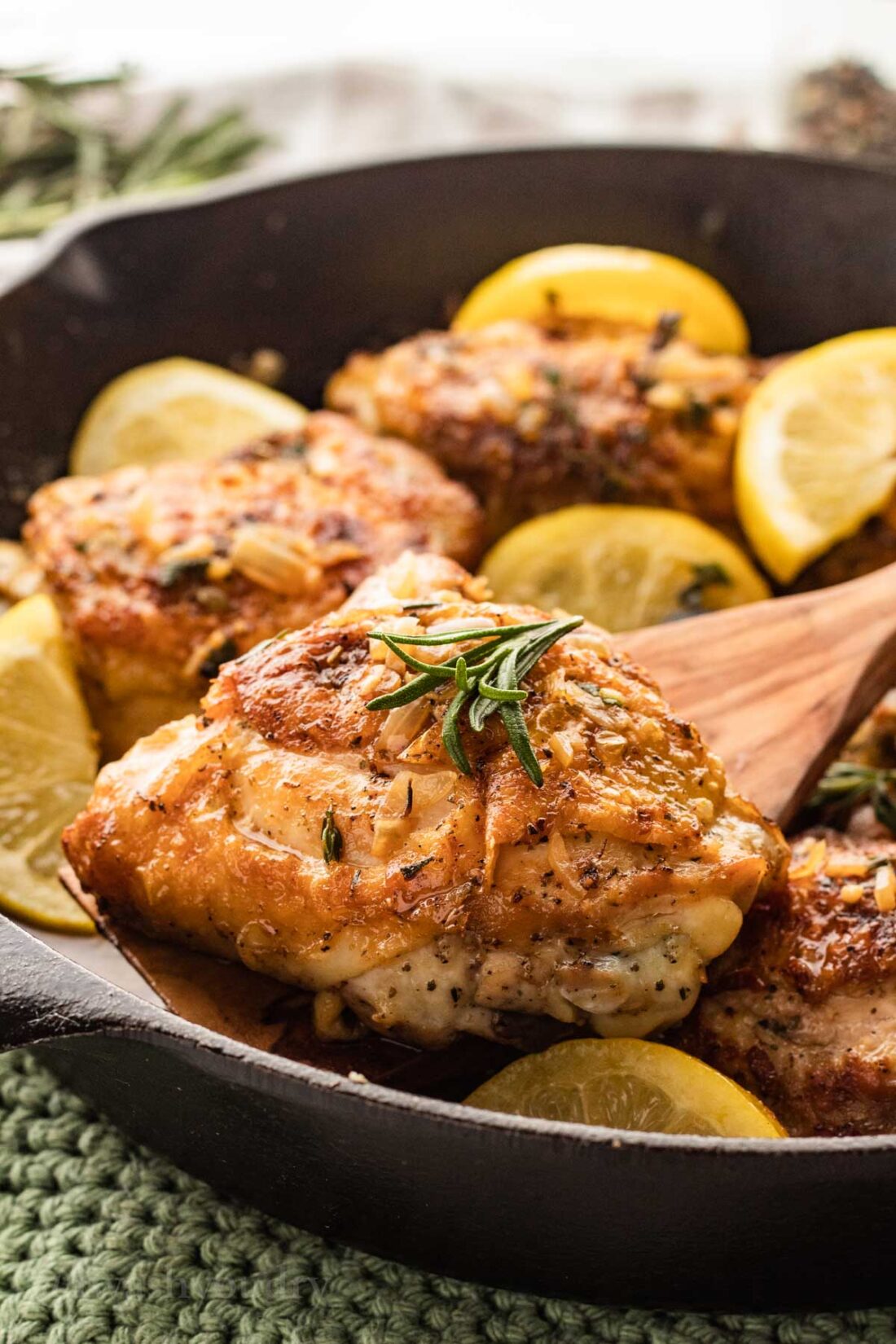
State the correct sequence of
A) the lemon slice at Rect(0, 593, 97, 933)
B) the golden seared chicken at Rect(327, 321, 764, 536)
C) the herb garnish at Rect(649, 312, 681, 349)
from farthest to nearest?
the herb garnish at Rect(649, 312, 681, 349) → the golden seared chicken at Rect(327, 321, 764, 536) → the lemon slice at Rect(0, 593, 97, 933)

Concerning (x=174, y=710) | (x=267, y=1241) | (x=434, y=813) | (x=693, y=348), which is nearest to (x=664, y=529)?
(x=693, y=348)

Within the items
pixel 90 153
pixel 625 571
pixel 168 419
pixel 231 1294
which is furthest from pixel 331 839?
pixel 90 153

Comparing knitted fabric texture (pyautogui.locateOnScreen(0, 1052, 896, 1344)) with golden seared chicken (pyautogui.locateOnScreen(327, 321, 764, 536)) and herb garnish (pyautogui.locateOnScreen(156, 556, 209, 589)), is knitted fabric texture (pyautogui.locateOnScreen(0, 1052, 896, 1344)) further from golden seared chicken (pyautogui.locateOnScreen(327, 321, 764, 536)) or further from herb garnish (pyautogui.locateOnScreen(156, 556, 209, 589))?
golden seared chicken (pyautogui.locateOnScreen(327, 321, 764, 536))

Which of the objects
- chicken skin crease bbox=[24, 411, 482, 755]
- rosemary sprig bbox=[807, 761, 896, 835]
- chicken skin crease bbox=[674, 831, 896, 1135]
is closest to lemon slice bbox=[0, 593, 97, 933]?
chicken skin crease bbox=[24, 411, 482, 755]

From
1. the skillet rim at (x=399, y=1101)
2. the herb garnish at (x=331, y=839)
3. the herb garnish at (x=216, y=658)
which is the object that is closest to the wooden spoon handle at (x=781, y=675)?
A: the herb garnish at (x=216, y=658)

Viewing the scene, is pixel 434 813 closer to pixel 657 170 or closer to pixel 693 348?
pixel 693 348

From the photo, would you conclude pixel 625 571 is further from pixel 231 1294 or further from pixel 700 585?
pixel 231 1294
